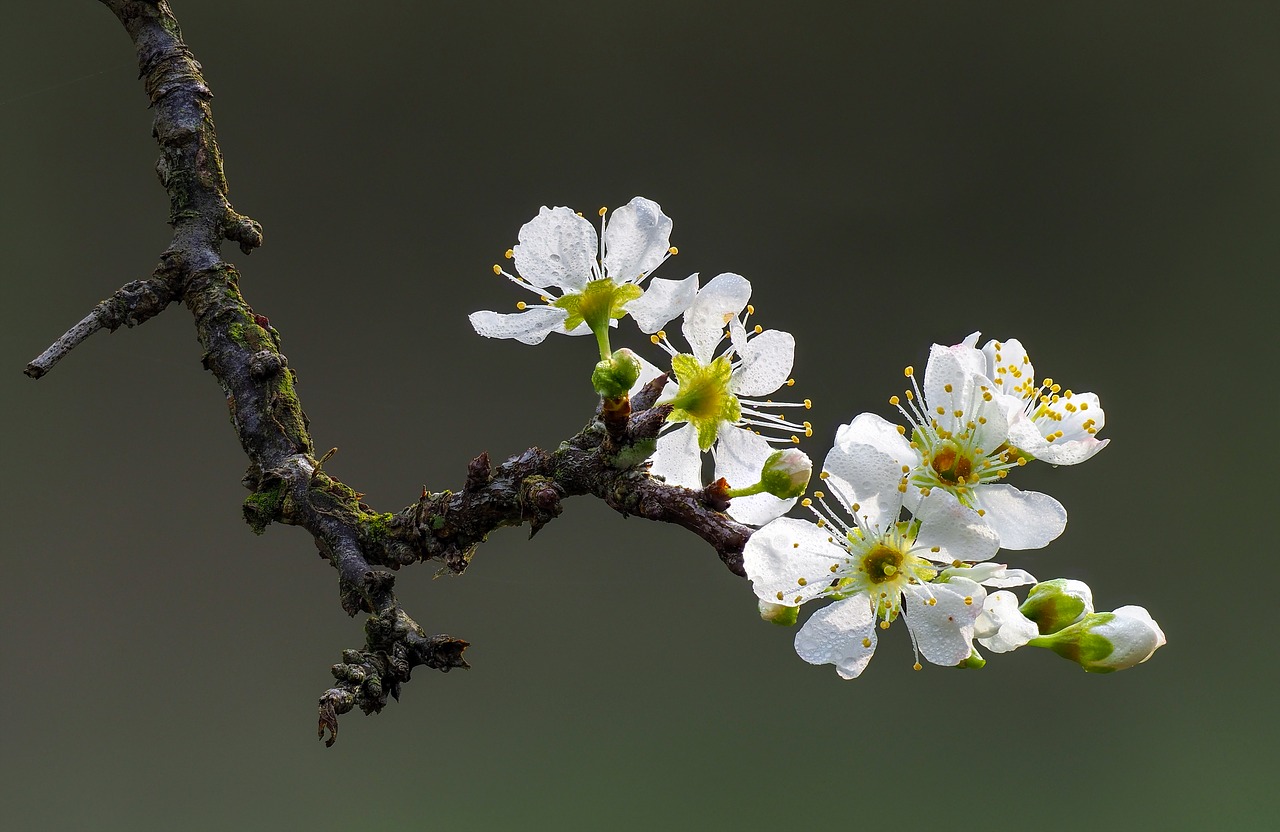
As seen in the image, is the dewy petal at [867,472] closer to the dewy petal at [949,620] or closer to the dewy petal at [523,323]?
the dewy petal at [949,620]

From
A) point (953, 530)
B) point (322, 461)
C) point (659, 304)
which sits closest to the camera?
point (953, 530)

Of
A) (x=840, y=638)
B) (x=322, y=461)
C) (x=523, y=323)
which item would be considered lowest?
(x=840, y=638)

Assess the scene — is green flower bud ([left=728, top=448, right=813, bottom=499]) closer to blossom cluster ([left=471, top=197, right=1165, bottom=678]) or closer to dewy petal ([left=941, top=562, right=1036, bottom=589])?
blossom cluster ([left=471, top=197, right=1165, bottom=678])

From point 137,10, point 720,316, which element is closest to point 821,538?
point 720,316

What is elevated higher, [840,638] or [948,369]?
[948,369]

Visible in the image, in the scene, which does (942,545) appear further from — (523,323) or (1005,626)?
(523,323)

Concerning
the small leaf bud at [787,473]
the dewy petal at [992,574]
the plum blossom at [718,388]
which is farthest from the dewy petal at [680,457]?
the dewy petal at [992,574]

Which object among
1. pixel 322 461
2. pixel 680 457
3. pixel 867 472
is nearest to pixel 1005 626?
pixel 867 472
